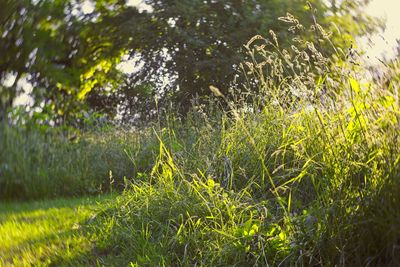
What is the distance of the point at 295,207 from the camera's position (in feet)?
11.1

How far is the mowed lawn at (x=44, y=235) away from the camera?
359 cm

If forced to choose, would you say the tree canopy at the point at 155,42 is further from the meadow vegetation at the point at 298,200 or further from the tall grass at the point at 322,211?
the tall grass at the point at 322,211

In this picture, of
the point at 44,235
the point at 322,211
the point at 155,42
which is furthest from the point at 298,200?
the point at 155,42

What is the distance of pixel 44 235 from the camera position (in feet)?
14.0

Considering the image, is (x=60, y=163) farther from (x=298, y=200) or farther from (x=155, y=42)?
(x=298, y=200)

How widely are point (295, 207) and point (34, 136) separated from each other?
16.9 ft

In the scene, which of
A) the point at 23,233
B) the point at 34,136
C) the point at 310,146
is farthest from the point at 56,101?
the point at 310,146

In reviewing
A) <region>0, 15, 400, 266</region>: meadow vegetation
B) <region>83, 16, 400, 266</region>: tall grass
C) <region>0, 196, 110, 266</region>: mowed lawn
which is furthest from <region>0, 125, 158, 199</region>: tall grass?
<region>83, 16, 400, 266</region>: tall grass

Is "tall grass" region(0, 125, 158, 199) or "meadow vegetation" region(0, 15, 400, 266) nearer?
"meadow vegetation" region(0, 15, 400, 266)

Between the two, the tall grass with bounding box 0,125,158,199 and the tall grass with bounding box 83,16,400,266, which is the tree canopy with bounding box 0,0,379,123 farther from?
the tall grass with bounding box 83,16,400,266

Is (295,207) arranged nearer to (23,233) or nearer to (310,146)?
(310,146)

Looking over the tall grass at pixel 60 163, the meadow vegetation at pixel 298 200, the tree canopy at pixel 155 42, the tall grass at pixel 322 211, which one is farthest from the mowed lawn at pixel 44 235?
the tree canopy at pixel 155 42

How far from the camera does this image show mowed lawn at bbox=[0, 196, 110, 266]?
141 inches

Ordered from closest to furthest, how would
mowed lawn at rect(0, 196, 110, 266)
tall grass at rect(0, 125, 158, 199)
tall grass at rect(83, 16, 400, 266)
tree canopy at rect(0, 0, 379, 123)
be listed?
1. tall grass at rect(83, 16, 400, 266)
2. mowed lawn at rect(0, 196, 110, 266)
3. tall grass at rect(0, 125, 158, 199)
4. tree canopy at rect(0, 0, 379, 123)
